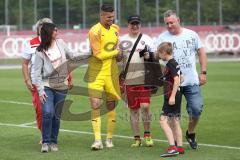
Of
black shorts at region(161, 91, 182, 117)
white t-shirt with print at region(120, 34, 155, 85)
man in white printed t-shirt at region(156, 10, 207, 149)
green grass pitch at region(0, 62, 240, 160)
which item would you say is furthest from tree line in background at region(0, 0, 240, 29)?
black shorts at region(161, 91, 182, 117)

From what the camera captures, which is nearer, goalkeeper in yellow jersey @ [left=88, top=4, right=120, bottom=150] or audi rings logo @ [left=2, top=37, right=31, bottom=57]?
goalkeeper in yellow jersey @ [left=88, top=4, right=120, bottom=150]

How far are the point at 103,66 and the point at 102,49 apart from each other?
32cm

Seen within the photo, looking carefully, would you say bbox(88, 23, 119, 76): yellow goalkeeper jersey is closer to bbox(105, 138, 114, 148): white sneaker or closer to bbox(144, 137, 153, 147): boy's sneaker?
bbox(105, 138, 114, 148): white sneaker

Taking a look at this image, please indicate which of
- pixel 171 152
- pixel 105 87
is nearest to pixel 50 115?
pixel 105 87

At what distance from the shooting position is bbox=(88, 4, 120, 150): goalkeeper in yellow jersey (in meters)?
11.2

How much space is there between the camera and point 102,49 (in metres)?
11.3

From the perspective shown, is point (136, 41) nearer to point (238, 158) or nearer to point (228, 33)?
point (238, 158)

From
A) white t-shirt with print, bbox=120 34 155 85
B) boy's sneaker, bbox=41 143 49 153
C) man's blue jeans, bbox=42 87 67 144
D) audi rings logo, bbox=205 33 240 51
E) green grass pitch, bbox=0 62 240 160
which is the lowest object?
audi rings logo, bbox=205 33 240 51

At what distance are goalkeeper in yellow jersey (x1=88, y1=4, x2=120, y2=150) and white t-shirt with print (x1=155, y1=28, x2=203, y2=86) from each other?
2.65 feet

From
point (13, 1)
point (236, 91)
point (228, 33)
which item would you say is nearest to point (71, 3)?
point (13, 1)

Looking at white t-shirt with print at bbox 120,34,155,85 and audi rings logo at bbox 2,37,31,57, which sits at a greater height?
white t-shirt with print at bbox 120,34,155,85

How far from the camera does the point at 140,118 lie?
41.4 ft

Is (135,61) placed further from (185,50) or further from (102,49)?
(185,50)

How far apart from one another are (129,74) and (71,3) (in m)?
49.6
